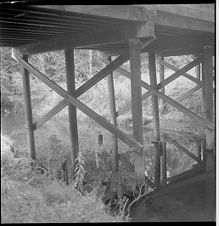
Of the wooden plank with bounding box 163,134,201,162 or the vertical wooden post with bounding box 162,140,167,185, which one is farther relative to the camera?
the wooden plank with bounding box 163,134,201,162

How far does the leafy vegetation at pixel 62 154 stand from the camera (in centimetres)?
432

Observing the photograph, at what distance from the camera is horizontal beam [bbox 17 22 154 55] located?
5.89 metres

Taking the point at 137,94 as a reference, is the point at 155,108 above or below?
below

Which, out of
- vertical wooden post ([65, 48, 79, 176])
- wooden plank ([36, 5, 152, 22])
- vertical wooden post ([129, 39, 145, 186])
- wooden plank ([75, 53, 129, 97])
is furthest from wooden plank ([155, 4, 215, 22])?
vertical wooden post ([65, 48, 79, 176])

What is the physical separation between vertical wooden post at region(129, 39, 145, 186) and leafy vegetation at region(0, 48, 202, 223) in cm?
51

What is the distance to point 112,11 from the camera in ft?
17.4

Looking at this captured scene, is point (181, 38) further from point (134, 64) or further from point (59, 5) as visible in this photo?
point (59, 5)

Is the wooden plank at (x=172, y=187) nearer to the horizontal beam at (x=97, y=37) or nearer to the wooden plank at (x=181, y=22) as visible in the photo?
the horizontal beam at (x=97, y=37)

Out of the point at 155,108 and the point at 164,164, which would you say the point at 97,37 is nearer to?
the point at 155,108

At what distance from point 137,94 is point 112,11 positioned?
157cm

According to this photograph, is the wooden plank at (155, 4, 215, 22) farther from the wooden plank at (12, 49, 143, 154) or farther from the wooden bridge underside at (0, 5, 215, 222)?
the wooden plank at (12, 49, 143, 154)

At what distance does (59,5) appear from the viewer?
4.68m

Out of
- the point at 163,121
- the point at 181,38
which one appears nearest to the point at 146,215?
the point at 181,38

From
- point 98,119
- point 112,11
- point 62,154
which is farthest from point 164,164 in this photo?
point 112,11
